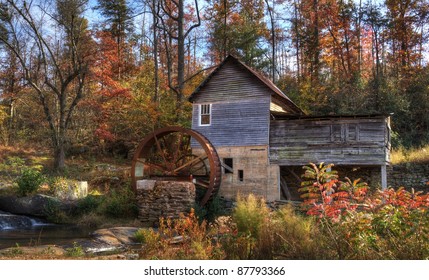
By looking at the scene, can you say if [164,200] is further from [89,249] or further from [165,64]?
[165,64]

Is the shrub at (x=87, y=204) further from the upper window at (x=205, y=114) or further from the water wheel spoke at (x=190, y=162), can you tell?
the upper window at (x=205, y=114)

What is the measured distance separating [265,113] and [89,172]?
9.38 m

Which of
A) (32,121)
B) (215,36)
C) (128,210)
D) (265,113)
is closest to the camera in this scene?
(128,210)

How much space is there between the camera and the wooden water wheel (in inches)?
593

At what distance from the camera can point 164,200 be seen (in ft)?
44.3

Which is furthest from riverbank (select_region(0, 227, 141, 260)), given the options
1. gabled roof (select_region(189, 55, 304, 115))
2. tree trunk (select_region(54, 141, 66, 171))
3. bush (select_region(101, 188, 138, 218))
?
tree trunk (select_region(54, 141, 66, 171))

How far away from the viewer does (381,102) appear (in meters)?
22.1

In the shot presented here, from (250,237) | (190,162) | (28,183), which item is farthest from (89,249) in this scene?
(190,162)

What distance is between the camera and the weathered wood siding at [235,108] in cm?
1611

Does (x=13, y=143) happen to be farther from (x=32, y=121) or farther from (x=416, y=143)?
(x=416, y=143)

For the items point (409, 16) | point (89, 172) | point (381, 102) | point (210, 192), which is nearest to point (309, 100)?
point (381, 102)

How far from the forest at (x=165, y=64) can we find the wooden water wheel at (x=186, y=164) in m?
3.54

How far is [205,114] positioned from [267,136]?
3088 millimetres

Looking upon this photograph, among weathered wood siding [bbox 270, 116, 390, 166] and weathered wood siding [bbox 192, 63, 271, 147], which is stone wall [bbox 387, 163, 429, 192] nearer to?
weathered wood siding [bbox 270, 116, 390, 166]
